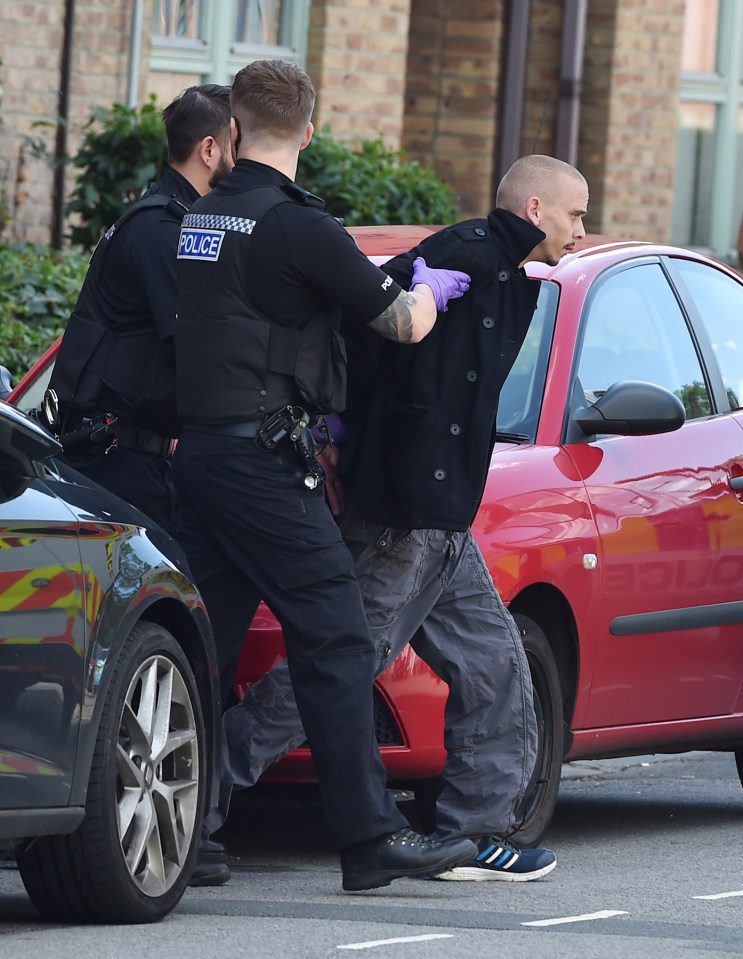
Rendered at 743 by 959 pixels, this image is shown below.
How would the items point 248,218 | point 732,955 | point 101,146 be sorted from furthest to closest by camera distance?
point 101,146 < point 248,218 < point 732,955

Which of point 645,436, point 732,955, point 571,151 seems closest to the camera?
point 732,955

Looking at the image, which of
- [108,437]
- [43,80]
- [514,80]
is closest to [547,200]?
[108,437]

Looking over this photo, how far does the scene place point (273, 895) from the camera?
18.7 feet

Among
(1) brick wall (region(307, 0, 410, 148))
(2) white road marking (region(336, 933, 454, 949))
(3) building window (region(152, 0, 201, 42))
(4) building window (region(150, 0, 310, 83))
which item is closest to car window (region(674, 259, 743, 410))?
(2) white road marking (region(336, 933, 454, 949))

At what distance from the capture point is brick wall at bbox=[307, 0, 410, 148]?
14344 mm

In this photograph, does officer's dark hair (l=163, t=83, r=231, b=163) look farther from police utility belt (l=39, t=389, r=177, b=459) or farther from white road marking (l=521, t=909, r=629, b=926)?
white road marking (l=521, t=909, r=629, b=926)

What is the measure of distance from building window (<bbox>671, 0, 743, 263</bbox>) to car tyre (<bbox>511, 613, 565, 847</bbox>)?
11.3 metres

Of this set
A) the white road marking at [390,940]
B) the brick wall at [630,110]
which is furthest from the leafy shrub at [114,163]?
the white road marking at [390,940]

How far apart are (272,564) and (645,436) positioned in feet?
5.70

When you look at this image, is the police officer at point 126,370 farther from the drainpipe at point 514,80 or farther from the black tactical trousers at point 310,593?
the drainpipe at point 514,80

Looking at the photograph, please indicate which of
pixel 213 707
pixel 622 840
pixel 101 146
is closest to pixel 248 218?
pixel 213 707

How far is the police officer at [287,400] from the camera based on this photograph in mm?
5465

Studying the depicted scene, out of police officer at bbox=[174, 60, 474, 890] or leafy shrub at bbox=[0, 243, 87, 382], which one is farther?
leafy shrub at bbox=[0, 243, 87, 382]

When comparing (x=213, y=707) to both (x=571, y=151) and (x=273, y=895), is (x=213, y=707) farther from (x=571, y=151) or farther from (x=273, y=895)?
(x=571, y=151)
